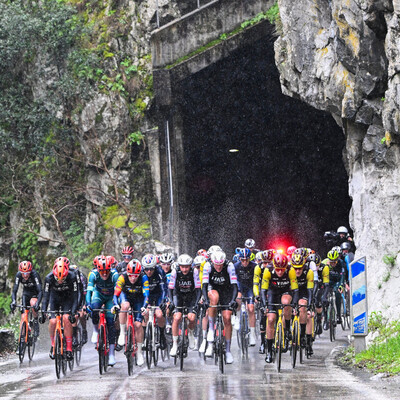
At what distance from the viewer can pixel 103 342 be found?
13.9 metres

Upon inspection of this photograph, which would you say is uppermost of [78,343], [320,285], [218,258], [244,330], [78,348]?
[218,258]

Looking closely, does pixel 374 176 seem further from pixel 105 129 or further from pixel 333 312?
pixel 105 129

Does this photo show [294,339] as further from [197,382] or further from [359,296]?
[197,382]

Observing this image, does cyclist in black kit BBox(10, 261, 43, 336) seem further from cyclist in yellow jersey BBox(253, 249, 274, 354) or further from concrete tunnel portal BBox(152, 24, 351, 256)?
concrete tunnel portal BBox(152, 24, 351, 256)

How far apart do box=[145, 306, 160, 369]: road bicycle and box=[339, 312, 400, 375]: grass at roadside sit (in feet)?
11.2

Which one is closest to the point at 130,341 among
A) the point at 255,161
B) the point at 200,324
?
the point at 200,324

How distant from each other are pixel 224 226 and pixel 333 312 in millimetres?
16681

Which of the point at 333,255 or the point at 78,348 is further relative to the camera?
the point at 333,255

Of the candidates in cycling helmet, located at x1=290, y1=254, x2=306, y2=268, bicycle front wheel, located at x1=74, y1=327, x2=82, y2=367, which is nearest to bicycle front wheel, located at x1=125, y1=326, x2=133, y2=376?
bicycle front wheel, located at x1=74, y1=327, x2=82, y2=367

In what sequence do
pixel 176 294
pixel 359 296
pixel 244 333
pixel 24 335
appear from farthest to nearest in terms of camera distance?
1. pixel 244 333
2. pixel 24 335
3. pixel 176 294
4. pixel 359 296

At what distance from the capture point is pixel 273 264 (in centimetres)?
1436

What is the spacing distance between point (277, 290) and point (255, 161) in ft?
63.2

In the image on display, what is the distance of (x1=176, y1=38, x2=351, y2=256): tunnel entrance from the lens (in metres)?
28.4

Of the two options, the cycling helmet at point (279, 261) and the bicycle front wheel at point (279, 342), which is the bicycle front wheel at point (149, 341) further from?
the cycling helmet at point (279, 261)
